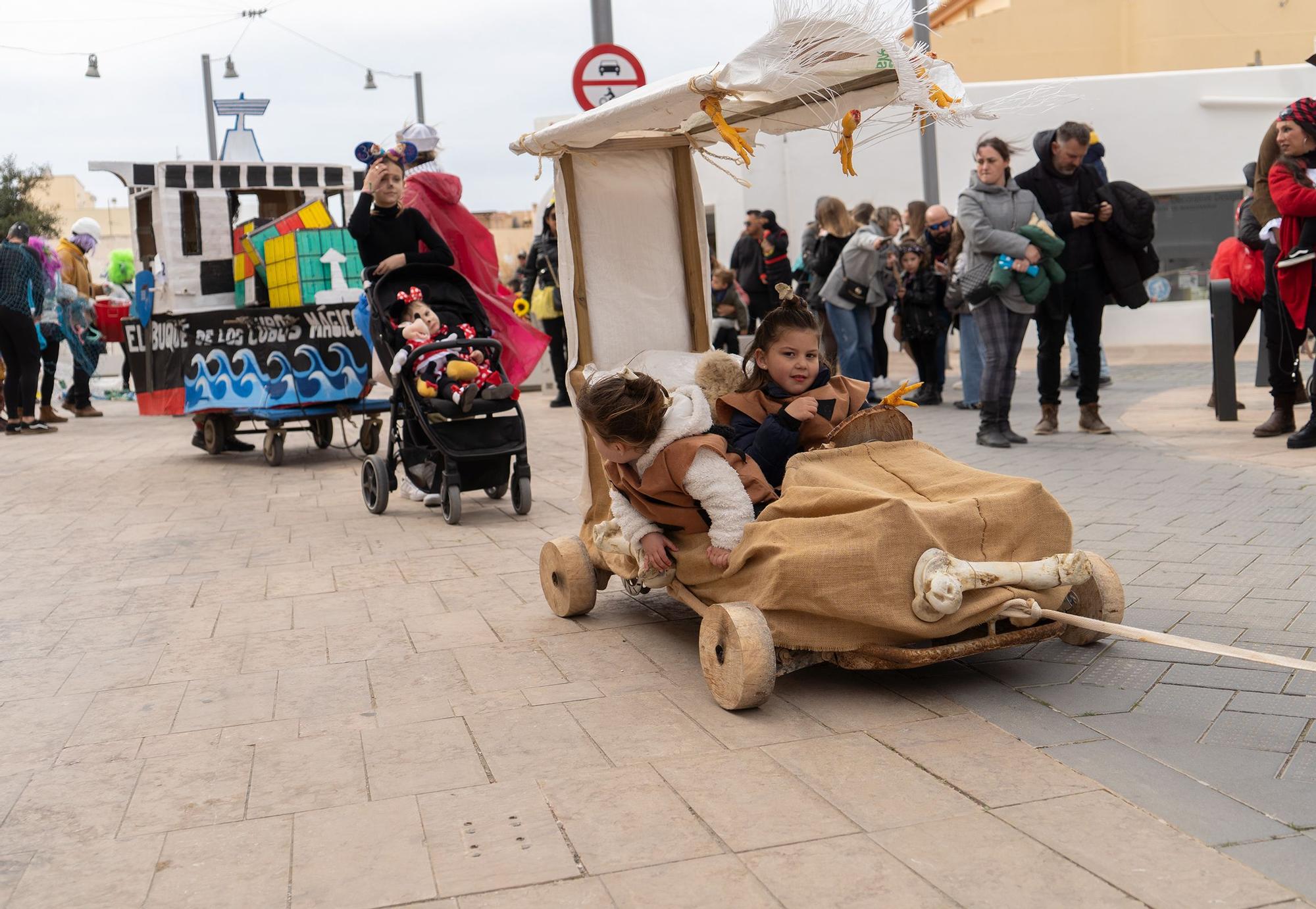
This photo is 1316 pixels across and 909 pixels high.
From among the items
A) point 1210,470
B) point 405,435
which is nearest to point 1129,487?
point 1210,470

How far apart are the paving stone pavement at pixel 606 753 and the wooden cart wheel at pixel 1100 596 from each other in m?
0.16

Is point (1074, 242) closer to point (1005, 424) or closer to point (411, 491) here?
point (1005, 424)

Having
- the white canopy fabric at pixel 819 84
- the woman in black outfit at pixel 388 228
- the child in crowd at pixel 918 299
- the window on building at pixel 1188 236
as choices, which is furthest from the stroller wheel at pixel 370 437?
the window on building at pixel 1188 236

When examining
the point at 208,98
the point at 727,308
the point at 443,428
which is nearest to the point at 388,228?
the point at 443,428

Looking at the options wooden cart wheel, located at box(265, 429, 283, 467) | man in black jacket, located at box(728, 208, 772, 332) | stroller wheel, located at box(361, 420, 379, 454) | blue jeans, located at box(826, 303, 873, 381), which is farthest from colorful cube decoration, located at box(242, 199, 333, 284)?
blue jeans, located at box(826, 303, 873, 381)

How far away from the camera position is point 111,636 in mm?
5453

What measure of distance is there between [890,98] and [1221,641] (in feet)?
7.17

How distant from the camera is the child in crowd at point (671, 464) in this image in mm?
4336

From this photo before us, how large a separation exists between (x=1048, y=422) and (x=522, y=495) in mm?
4420

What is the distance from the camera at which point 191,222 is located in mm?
12406

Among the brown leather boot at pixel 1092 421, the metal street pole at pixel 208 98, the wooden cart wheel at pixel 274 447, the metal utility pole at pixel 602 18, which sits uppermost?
the metal street pole at pixel 208 98

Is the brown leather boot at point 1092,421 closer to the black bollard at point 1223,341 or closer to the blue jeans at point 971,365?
the black bollard at point 1223,341

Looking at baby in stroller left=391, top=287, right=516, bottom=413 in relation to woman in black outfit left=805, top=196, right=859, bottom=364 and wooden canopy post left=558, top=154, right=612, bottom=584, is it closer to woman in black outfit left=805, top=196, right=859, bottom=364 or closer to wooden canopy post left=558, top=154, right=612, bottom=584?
wooden canopy post left=558, top=154, right=612, bottom=584

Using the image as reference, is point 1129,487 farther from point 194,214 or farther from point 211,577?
point 194,214
